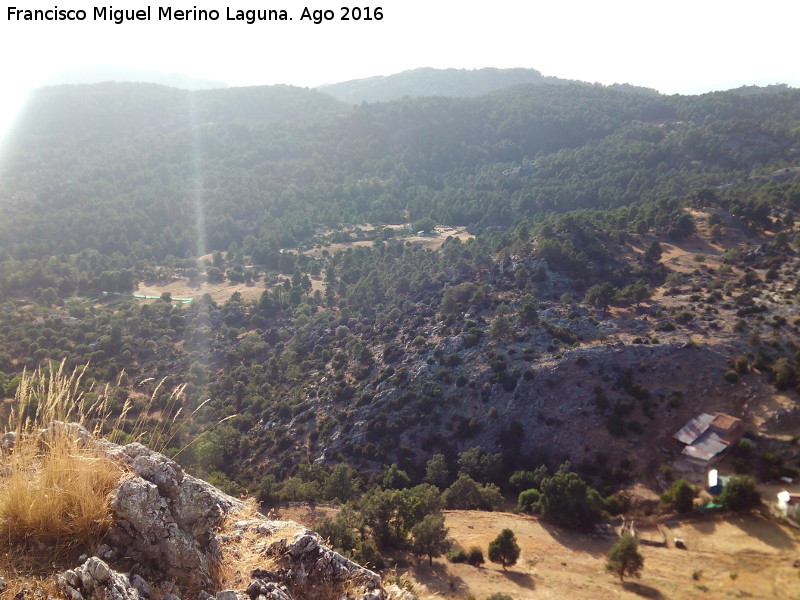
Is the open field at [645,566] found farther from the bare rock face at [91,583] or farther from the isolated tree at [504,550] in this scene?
the bare rock face at [91,583]

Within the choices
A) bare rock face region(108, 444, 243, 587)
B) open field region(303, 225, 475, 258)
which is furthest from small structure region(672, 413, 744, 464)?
open field region(303, 225, 475, 258)

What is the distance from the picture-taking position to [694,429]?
32.1 meters

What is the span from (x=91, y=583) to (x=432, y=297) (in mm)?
53173

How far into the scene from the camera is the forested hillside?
36.2m

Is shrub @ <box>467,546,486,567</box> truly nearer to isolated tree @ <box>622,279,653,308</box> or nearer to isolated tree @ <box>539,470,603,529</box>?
isolated tree @ <box>539,470,603,529</box>

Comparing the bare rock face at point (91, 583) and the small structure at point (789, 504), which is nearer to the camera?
the bare rock face at point (91, 583)

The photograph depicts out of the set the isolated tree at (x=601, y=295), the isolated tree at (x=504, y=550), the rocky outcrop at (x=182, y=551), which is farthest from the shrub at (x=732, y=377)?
the rocky outcrop at (x=182, y=551)

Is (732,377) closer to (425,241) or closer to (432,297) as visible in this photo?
(432,297)

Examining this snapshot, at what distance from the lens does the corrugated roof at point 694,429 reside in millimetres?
31569

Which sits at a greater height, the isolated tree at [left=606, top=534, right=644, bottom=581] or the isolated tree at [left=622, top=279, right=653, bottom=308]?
the isolated tree at [left=622, top=279, right=653, bottom=308]

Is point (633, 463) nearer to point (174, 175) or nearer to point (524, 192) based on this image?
point (524, 192)

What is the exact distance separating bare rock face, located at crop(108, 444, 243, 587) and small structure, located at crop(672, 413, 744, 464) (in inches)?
1246

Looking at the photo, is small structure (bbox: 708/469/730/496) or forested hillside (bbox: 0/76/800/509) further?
forested hillside (bbox: 0/76/800/509)

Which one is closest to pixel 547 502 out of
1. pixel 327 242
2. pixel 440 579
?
pixel 440 579
